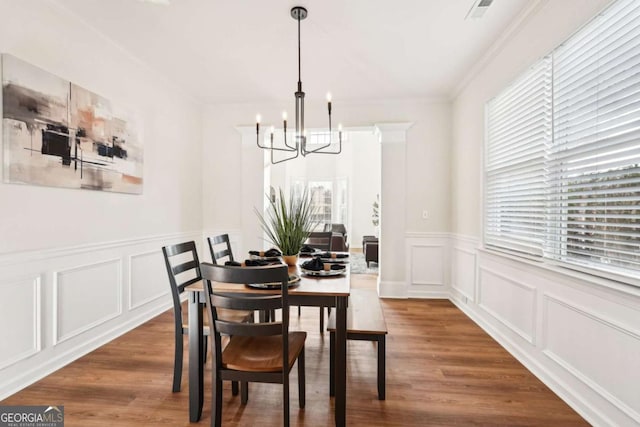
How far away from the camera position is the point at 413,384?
7.23ft

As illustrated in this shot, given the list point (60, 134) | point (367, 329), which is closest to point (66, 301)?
point (60, 134)

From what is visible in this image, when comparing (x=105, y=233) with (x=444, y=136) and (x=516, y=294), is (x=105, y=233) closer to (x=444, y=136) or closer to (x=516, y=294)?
(x=516, y=294)

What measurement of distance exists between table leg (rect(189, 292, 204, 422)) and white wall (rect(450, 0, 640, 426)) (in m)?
2.18

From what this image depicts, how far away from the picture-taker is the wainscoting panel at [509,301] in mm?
2426

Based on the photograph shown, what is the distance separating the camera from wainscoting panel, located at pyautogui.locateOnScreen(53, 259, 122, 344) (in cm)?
238

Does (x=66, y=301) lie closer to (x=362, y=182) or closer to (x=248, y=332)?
(x=248, y=332)

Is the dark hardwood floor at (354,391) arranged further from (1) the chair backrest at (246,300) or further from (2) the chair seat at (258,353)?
Answer: (1) the chair backrest at (246,300)

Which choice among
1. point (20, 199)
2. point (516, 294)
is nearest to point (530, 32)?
point (516, 294)

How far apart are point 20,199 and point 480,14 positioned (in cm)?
345

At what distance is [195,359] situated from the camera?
1.80m

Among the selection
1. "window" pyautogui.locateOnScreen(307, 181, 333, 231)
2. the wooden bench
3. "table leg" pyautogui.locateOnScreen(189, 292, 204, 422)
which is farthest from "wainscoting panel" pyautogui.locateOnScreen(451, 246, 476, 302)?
"window" pyautogui.locateOnScreen(307, 181, 333, 231)

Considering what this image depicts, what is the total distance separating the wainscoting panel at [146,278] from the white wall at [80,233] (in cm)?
1

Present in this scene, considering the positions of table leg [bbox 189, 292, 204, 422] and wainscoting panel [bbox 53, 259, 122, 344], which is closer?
table leg [bbox 189, 292, 204, 422]

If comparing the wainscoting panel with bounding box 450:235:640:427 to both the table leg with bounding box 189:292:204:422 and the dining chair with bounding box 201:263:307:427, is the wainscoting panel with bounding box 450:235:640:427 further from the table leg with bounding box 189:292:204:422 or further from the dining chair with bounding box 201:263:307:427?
the table leg with bounding box 189:292:204:422
